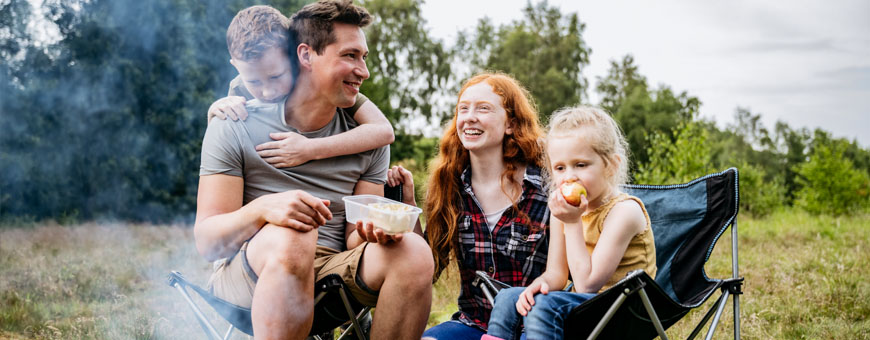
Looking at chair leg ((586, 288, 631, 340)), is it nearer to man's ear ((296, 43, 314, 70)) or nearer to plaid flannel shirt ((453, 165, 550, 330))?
plaid flannel shirt ((453, 165, 550, 330))

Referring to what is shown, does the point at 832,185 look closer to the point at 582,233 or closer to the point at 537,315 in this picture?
the point at 582,233

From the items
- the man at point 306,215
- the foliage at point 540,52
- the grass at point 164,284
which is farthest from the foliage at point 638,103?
the man at point 306,215

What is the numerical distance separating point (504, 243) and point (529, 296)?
1.71ft

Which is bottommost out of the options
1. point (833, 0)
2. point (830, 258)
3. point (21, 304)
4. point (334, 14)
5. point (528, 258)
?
point (21, 304)

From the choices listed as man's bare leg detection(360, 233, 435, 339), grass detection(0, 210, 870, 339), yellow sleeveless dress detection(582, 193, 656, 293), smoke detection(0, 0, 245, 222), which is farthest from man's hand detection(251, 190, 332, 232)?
smoke detection(0, 0, 245, 222)

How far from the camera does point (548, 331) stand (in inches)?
69.6

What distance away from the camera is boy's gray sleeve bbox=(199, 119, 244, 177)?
193 cm

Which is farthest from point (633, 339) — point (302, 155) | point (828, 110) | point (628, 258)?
point (828, 110)

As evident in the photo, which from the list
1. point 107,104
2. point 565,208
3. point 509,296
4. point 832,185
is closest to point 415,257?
point 509,296

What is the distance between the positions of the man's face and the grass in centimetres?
162

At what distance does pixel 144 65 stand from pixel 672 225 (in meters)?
6.10

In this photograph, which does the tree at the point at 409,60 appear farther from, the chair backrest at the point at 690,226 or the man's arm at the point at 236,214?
the man's arm at the point at 236,214

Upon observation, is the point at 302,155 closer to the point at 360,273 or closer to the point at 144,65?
the point at 360,273

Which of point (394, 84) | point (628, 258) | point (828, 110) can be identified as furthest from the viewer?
point (394, 84)
